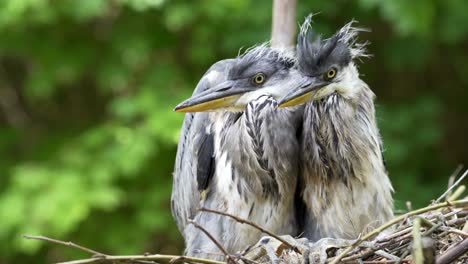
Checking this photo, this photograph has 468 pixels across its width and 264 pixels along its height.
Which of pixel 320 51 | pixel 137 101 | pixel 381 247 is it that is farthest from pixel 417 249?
pixel 137 101

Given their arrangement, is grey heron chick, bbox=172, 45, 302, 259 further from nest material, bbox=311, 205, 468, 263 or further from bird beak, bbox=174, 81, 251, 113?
nest material, bbox=311, 205, 468, 263

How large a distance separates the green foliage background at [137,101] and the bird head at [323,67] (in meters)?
1.66

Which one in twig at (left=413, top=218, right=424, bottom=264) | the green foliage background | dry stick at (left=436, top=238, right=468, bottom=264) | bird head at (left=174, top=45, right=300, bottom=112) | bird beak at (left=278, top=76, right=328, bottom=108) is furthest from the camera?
the green foliage background

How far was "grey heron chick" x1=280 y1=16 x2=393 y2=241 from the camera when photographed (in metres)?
3.29

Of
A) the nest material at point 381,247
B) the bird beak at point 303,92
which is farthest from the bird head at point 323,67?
the nest material at point 381,247

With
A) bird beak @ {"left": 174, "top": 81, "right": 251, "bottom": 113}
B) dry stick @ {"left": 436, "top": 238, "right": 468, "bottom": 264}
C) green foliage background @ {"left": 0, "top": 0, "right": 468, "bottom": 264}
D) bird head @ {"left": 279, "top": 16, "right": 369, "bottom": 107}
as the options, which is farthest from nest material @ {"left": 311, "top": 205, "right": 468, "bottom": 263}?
green foliage background @ {"left": 0, "top": 0, "right": 468, "bottom": 264}

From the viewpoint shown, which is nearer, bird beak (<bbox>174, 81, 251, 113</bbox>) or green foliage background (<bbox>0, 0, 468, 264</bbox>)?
bird beak (<bbox>174, 81, 251, 113</bbox>)

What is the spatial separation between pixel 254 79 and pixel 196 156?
0.50 m

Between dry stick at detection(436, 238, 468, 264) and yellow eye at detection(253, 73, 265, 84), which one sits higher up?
yellow eye at detection(253, 73, 265, 84)

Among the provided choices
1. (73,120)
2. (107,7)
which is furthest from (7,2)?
(73,120)

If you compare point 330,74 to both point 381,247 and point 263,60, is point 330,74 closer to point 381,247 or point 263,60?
point 263,60

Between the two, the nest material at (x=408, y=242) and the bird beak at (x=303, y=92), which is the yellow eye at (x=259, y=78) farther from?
the nest material at (x=408, y=242)

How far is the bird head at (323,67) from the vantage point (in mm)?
3221

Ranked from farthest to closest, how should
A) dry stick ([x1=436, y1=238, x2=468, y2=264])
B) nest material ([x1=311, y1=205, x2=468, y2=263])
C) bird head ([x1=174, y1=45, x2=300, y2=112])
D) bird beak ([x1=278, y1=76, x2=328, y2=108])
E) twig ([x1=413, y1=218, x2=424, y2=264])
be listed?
bird head ([x1=174, y1=45, x2=300, y2=112]) → bird beak ([x1=278, y1=76, x2=328, y2=108]) → nest material ([x1=311, y1=205, x2=468, y2=263]) → dry stick ([x1=436, y1=238, x2=468, y2=264]) → twig ([x1=413, y1=218, x2=424, y2=264])
